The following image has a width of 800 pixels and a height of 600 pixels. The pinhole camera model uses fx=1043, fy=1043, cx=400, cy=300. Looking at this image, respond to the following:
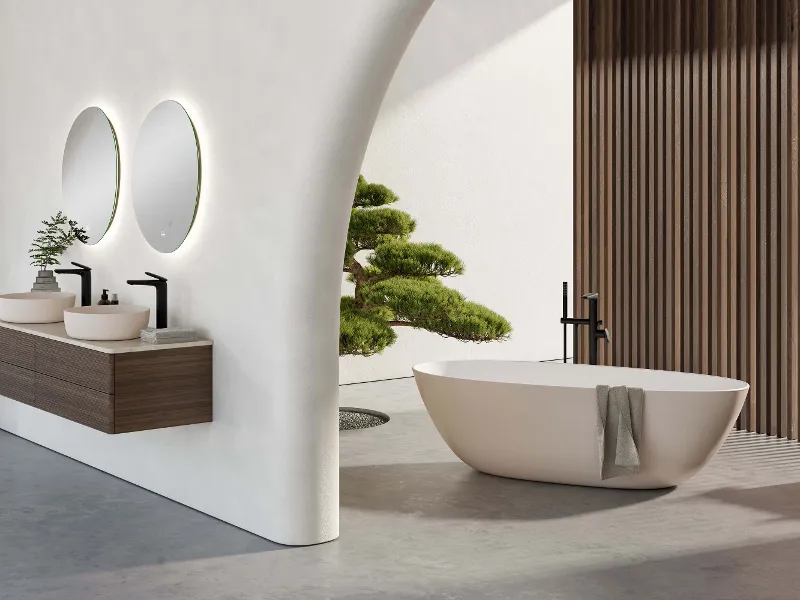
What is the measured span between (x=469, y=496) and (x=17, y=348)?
2156mm

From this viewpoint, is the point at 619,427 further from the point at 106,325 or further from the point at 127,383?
the point at 106,325

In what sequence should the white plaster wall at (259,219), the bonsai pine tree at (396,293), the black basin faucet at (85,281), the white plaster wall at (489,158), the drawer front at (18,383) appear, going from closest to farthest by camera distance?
1. the white plaster wall at (259,219)
2. the drawer front at (18,383)
3. the black basin faucet at (85,281)
4. the bonsai pine tree at (396,293)
5. the white plaster wall at (489,158)

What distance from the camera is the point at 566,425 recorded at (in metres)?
4.54

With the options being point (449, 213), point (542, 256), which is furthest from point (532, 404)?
point (542, 256)

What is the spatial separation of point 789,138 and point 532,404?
2217 mm

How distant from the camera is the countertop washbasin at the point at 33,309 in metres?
4.88

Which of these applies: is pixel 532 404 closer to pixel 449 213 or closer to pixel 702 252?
pixel 702 252

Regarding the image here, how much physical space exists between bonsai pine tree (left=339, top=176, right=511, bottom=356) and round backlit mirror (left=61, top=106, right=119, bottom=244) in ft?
4.70

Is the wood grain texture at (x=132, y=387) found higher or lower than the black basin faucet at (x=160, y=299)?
lower

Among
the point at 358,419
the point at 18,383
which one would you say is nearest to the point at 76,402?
the point at 18,383

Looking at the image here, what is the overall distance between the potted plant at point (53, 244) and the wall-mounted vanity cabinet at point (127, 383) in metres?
0.78

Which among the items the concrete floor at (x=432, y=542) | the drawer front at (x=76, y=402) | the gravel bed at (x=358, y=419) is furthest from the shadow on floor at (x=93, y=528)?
the gravel bed at (x=358, y=419)

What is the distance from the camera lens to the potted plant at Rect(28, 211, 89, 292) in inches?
204

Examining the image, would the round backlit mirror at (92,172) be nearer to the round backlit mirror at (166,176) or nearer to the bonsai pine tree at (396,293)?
the round backlit mirror at (166,176)
